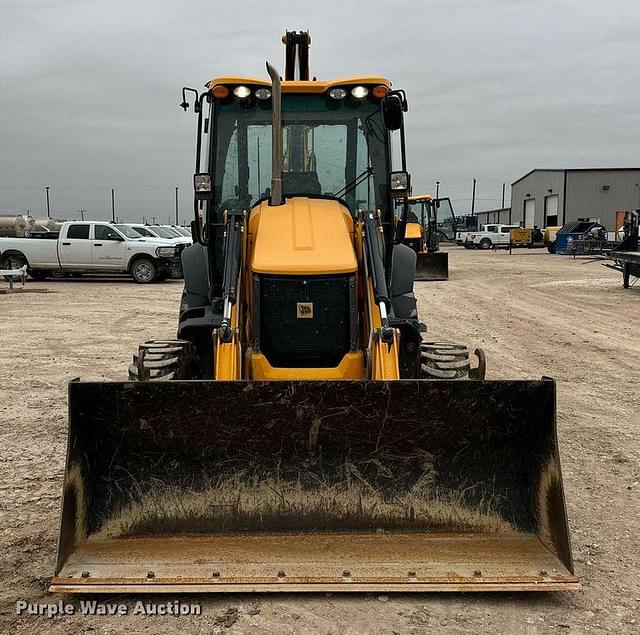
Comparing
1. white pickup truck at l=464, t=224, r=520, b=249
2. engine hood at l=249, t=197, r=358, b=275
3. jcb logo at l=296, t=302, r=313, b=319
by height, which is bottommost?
white pickup truck at l=464, t=224, r=520, b=249

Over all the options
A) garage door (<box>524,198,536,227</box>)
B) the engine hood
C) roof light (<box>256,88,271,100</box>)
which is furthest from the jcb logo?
garage door (<box>524,198,536,227</box>)

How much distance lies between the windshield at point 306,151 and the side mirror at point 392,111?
0.54 meters

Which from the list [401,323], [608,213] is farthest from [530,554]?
[608,213]

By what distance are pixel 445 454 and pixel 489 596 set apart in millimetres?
730

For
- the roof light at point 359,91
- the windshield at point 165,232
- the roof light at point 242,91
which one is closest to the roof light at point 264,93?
the roof light at point 242,91

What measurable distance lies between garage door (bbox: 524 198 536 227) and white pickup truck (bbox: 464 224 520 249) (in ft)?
46.8

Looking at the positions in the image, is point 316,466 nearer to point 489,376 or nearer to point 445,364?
point 445,364

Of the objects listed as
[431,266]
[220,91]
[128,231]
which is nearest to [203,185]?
[220,91]

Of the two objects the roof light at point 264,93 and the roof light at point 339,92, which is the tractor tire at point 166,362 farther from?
the roof light at point 339,92

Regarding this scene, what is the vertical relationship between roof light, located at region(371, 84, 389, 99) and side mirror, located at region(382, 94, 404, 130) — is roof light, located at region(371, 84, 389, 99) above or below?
above

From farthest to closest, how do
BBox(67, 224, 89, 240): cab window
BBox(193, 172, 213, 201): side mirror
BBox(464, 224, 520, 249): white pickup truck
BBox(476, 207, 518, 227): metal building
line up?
BBox(476, 207, 518, 227): metal building, BBox(464, 224, 520, 249): white pickup truck, BBox(67, 224, 89, 240): cab window, BBox(193, 172, 213, 201): side mirror

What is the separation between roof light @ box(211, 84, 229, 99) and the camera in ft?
18.0

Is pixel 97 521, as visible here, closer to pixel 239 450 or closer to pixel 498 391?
pixel 239 450

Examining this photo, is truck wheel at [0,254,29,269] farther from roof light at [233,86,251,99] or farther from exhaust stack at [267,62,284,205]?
exhaust stack at [267,62,284,205]
